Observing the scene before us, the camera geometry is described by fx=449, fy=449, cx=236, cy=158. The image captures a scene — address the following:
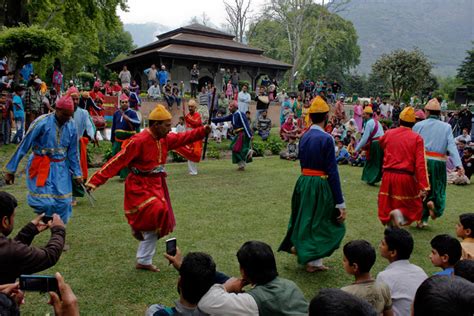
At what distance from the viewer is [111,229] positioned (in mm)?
6852

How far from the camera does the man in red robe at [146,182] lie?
16.7ft

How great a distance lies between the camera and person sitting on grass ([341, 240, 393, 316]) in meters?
3.17

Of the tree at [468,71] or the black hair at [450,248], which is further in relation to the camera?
the tree at [468,71]

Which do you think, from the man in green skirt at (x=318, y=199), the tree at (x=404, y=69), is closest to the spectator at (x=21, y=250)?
the man in green skirt at (x=318, y=199)

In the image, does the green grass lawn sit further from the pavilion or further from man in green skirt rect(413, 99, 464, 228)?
the pavilion

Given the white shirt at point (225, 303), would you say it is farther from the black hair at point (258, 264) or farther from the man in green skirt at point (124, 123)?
the man in green skirt at point (124, 123)

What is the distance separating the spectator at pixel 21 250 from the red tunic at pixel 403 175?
4.59 m

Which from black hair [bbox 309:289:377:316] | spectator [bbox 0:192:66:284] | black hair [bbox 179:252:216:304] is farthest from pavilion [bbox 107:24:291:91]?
black hair [bbox 309:289:377:316]

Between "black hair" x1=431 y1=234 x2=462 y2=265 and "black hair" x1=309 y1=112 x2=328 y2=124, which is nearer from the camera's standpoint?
"black hair" x1=431 y1=234 x2=462 y2=265

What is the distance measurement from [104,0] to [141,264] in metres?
20.8

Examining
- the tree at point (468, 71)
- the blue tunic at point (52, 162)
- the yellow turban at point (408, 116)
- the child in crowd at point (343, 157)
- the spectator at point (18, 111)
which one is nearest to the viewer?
the blue tunic at point (52, 162)

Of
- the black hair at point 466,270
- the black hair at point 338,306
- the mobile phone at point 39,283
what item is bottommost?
the black hair at point 466,270

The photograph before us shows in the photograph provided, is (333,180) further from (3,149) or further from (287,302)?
(3,149)

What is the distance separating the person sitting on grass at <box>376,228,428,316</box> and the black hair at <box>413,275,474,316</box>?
1.65 meters
